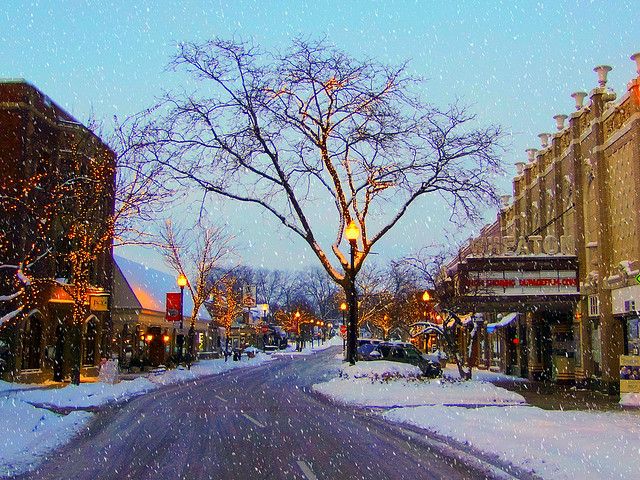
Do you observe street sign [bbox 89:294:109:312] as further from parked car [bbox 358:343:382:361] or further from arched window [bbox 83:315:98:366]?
parked car [bbox 358:343:382:361]

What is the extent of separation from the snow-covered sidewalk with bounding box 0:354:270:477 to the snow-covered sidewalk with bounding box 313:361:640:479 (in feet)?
23.5

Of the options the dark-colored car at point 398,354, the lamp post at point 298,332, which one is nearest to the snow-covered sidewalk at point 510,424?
the dark-colored car at point 398,354

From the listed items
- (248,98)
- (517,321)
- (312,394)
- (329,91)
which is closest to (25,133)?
(248,98)

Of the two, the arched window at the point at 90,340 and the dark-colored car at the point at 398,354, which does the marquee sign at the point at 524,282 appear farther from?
the arched window at the point at 90,340

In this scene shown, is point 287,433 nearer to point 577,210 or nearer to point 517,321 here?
point 577,210

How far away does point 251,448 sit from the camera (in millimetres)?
12047

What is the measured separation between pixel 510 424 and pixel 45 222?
18605 millimetres

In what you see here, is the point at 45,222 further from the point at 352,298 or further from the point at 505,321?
the point at 505,321

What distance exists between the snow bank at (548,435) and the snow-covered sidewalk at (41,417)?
284 inches

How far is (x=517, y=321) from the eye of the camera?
127 ft

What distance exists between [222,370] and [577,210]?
2699cm

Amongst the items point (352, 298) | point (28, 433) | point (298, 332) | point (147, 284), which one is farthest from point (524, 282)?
point (298, 332)

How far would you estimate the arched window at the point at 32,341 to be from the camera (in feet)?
98.1

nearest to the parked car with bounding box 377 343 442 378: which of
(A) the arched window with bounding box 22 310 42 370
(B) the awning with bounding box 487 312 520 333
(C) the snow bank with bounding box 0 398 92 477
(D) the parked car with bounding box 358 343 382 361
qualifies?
(D) the parked car with bounding box 358 343 382 361
